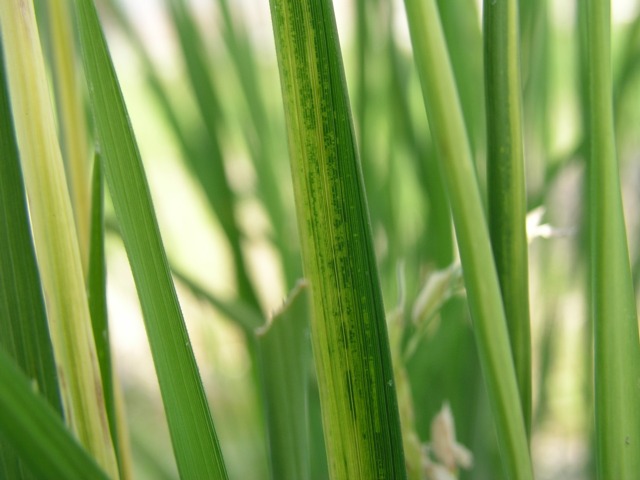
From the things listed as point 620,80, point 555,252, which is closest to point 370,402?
point 620,80

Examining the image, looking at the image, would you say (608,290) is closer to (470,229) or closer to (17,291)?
(470,229)

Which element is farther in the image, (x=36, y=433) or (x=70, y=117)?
(x=70, y=117)

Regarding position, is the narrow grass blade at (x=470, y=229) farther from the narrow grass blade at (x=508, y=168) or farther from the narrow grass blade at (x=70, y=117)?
the narrow grass blade at (x=70, y=117)

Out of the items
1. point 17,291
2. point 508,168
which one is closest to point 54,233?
point 17,291

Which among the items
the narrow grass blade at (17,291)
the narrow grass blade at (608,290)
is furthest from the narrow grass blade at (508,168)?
the narrow grass blade at (17,291)

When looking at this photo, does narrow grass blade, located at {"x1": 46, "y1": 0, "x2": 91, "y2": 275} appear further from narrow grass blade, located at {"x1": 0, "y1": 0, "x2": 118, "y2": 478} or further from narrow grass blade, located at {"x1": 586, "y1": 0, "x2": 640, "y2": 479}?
narrow grass blade, located at {"x1": 586, "y1": 0, "x2": 640, "y2": 479}

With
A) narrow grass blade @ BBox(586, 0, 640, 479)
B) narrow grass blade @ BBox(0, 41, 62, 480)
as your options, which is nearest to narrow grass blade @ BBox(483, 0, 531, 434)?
narrow grass blade @ BBox(586, 0, 640, 479)
